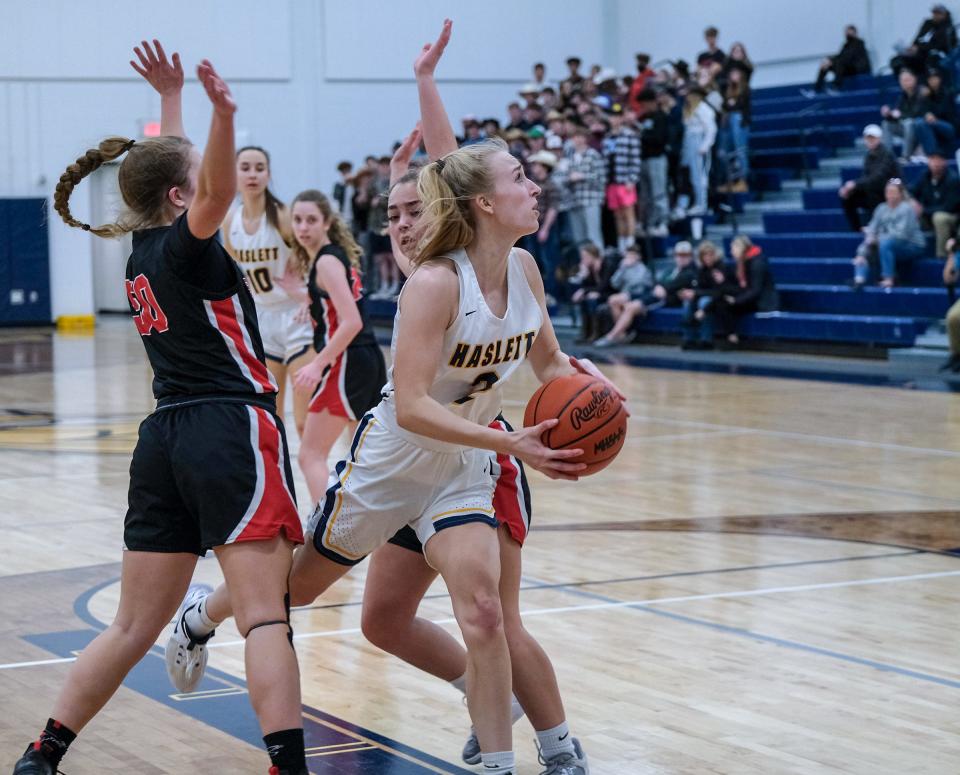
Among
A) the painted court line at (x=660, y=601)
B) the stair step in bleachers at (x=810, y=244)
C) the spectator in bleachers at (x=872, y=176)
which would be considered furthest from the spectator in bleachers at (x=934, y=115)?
the painted court line at (x=660, y=601)

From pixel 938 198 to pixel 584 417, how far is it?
13801 millimetres

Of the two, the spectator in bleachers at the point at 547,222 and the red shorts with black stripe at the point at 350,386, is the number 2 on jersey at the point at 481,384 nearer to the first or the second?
the red shorts with black stripe at the point at 350,386

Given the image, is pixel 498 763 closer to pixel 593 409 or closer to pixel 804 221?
pixel 593 409

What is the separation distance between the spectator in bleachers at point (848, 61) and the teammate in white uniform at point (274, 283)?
15670 mm

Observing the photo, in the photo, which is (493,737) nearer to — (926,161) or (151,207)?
(151,207)

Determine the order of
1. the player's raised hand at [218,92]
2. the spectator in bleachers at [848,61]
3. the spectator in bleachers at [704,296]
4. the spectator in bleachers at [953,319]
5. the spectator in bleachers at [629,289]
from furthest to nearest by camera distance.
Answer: the spectator in bleachers at [848,61], the spectator in bleachers at [629,289], the spectator in bleachers at [704,296], the spectator in bleachers at [953,319], the player's raised hand at [218,92]

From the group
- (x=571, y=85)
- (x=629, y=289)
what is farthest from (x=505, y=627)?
(x=571, y=85)

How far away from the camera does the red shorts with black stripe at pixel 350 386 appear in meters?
6.91

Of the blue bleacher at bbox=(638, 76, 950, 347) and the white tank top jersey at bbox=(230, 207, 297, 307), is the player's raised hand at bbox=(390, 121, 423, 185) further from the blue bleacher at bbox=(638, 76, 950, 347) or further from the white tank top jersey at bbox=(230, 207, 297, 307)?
the blue bleacher at bbox=(638, 76, 950, 347)

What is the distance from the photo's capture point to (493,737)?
361 centimetres

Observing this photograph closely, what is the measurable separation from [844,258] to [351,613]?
44.7 feet

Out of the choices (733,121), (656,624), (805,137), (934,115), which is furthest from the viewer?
(805,137)

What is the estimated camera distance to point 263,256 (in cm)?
805

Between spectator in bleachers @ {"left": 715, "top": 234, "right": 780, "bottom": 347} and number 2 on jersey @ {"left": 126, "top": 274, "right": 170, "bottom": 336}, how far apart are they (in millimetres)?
14140
